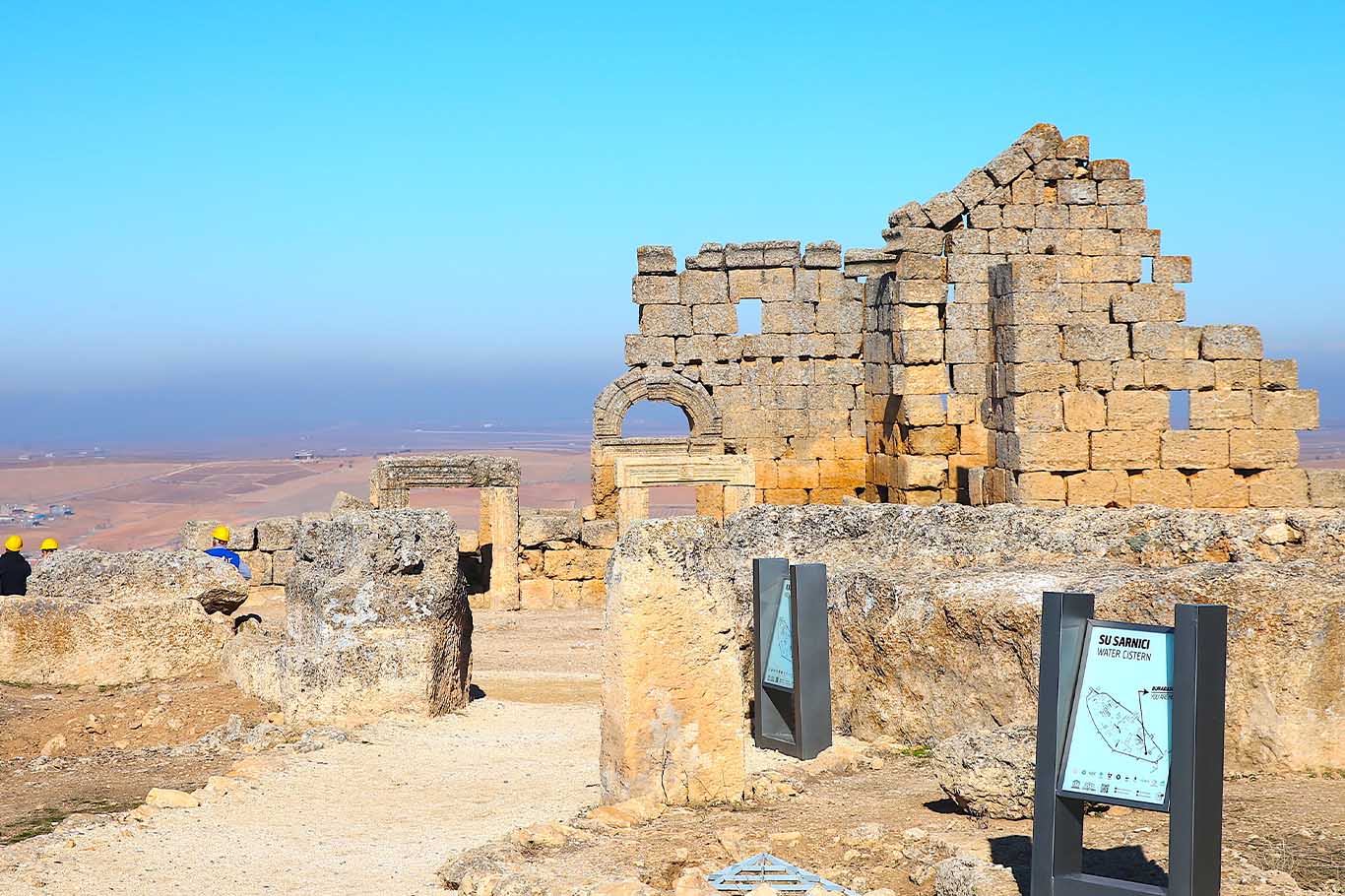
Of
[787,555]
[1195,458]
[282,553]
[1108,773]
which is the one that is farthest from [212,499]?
[1108,773]

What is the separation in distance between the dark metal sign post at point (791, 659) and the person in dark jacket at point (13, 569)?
8.86 m

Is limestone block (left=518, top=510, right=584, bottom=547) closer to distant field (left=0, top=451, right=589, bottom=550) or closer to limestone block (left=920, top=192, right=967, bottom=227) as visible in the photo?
limestone block (left=920, top=192, right=967, bottom=227)

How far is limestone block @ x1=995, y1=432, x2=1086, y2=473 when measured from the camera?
1520cm

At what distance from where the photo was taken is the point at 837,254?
760 inches

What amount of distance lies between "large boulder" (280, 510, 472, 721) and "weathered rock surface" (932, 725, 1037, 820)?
4.56m

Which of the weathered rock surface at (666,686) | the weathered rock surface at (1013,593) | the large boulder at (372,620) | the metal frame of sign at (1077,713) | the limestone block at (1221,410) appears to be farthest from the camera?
the limestone block at (1221,410)

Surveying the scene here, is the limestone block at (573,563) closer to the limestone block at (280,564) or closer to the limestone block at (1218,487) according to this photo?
the limestone block at (280,564)

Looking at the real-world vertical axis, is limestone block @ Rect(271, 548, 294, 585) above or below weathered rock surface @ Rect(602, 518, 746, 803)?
below

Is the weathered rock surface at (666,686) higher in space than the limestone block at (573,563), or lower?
higher

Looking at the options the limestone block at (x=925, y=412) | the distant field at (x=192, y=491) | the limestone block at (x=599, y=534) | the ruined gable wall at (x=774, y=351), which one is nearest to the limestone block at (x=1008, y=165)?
the ruined gable wall at (x=774, y=351)

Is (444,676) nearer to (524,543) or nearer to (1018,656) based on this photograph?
(1018,656)

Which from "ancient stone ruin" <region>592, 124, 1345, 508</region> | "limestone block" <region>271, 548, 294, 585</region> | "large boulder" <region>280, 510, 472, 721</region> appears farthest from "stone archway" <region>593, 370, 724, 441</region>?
"large boulder" <region>280, 510, 472, 721</region>

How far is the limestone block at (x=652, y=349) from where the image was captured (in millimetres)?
19172

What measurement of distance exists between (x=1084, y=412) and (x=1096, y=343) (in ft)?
2.49
